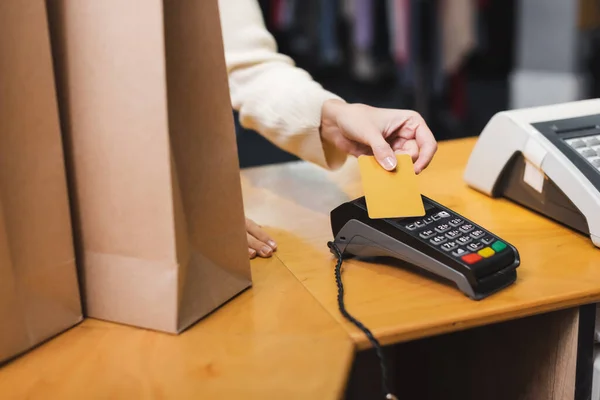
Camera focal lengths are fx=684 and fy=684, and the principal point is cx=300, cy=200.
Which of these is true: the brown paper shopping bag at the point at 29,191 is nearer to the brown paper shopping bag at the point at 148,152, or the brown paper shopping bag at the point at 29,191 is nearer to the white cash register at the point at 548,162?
the brown paper shopping bag at the point at 148,152

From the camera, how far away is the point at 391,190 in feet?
2.03

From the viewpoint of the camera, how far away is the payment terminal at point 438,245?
56 cm

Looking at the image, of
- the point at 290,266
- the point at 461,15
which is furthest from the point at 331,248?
the point at 461,15

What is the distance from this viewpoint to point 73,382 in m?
0.48

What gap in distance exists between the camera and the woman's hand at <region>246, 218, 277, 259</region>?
2.19ft

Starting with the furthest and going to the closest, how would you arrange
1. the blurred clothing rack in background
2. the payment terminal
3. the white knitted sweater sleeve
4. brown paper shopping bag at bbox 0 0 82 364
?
the blurred clothing rack in background < the white knitted sweater sleeve < the payment terminal < brown paper shopping bag at bbox 0 0 82 364

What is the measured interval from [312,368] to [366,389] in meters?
0.46

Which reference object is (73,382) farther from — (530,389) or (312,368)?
(530,389)

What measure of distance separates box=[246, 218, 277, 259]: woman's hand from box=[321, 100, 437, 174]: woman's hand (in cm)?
14

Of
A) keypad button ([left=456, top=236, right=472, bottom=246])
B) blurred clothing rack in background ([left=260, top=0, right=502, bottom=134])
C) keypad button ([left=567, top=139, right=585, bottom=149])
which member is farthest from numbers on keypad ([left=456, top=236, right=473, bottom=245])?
blurred clothing rack in background ([left=260, top=0, right=502, bottom=134])

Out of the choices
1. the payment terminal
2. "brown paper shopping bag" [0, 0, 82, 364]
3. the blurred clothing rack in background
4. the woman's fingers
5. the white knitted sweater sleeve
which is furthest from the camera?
the blurred clothing rack in background

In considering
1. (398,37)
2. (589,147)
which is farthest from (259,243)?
(398,37)

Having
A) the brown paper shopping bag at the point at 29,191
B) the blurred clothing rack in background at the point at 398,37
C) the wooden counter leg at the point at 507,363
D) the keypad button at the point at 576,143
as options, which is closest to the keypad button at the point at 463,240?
the wooden counter leg at the point at 507,363

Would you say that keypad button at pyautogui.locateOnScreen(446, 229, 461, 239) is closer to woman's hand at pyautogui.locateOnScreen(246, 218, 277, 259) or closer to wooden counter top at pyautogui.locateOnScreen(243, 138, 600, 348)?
wooden counter top at pyautogui.locateOnScreen(243, 138, 600, 348)
